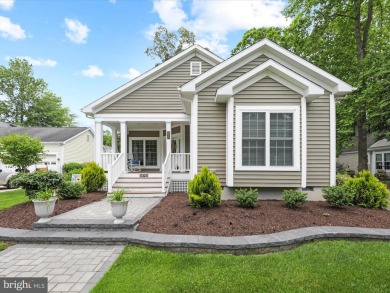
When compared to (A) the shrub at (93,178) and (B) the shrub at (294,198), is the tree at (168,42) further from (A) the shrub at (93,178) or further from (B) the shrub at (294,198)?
(B) the shrub at (294,198)

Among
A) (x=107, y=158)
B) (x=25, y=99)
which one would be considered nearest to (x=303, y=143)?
(x=107, y=158)

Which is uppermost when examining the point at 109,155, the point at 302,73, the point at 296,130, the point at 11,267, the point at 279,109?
the point at 302,73

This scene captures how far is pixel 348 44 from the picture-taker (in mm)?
15359

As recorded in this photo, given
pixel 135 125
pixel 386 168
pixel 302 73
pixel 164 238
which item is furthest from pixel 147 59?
pixel 386 168

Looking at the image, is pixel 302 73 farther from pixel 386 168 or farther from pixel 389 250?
pixel 386 168

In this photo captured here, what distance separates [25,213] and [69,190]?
191 cm

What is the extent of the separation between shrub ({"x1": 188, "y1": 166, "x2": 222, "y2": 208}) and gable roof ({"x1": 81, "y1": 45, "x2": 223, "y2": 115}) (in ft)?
24.6

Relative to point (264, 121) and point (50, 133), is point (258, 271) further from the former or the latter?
point (50, 133)

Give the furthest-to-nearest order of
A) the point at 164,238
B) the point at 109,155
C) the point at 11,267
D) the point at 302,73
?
1. the point at 109,155
2. the point at 302,73
3. the point at 164,238
4. the point at 11,267

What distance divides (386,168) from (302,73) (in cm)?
1829

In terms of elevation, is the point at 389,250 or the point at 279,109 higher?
the point at 279,109

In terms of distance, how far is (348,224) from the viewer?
491cm

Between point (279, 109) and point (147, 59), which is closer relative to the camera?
point (279, 109)

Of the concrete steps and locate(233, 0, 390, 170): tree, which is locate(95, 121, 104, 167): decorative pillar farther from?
locate(233, 0, 390, 170): tree
